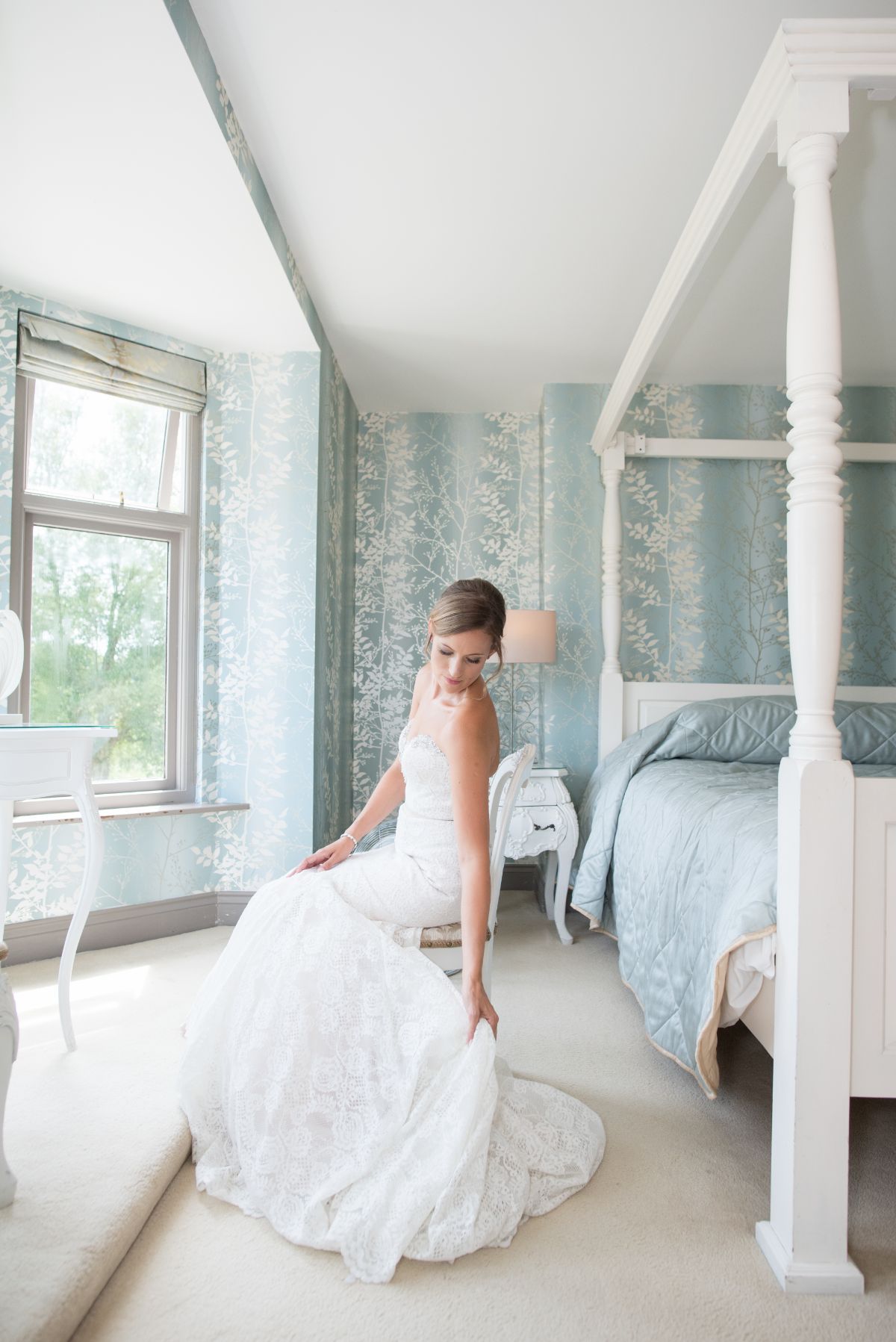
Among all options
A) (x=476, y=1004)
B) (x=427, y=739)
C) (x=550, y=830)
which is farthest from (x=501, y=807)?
(x=550, y=830)

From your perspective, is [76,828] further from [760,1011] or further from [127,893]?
[760,1011]

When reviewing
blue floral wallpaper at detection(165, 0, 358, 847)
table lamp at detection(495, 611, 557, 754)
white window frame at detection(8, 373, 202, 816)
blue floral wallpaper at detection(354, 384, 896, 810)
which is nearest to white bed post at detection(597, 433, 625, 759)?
blue floral wallpaper at detection(354, 384, 896, 810)

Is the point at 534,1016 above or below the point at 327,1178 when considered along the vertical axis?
below

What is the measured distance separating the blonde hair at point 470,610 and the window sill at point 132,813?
1.65m

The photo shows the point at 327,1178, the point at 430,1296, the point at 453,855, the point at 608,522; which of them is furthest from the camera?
the point at 608,522

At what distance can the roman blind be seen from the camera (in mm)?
2994

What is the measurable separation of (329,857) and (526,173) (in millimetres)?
2123

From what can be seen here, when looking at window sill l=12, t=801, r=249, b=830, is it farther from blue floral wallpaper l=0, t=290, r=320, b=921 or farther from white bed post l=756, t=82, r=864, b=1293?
white bed post l=756, t=82, r=864, b=1293

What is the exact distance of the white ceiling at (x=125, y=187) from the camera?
1884mm

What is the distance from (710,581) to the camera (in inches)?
162

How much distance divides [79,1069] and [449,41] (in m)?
2.68

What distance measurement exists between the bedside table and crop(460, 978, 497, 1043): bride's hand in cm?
185

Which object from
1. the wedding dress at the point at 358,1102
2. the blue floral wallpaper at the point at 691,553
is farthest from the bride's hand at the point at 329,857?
the blue floral wallpaper at the point at 691,553

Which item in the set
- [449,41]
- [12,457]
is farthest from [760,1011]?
[12,457]
